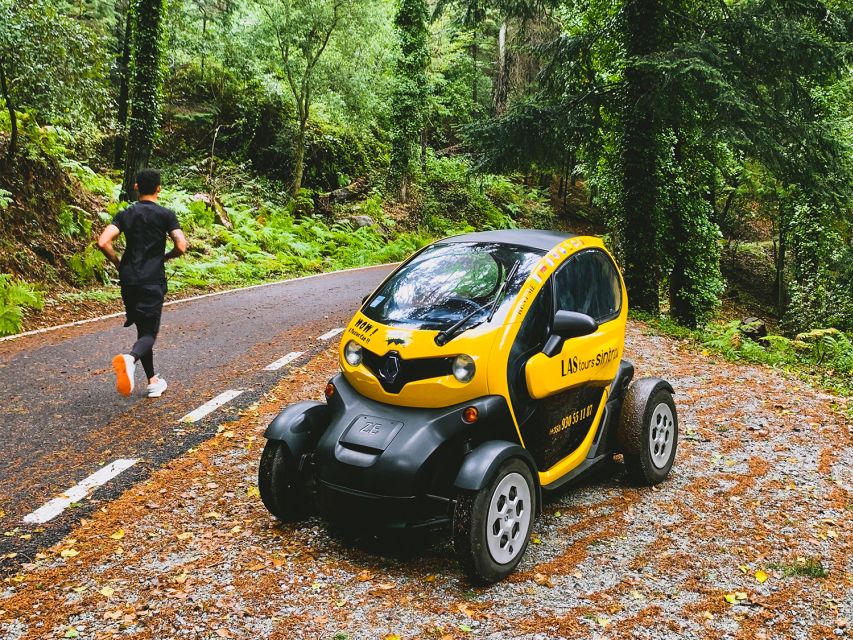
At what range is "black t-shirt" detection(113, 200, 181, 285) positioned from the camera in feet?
21.5

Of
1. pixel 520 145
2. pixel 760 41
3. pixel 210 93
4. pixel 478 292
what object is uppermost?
pixel 210 93

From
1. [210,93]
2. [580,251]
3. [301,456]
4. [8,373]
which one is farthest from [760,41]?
[210,93]

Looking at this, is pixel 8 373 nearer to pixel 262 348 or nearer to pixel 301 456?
pixel 262 348

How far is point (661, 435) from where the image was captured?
5.54 m

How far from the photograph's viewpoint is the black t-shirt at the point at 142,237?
654 centimetres

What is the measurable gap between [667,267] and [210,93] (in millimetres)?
18308

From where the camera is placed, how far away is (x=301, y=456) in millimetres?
4363

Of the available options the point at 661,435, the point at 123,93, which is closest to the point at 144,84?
the point at 123,93

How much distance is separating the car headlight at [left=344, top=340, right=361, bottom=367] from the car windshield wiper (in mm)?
590

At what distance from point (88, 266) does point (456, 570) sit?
11307mm

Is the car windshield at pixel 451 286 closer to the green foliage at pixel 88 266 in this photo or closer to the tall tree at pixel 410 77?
the green foliage at pixel 88 266

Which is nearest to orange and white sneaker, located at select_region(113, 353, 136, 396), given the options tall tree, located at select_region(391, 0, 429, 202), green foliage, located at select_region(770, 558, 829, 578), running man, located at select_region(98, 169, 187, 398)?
running man, located at select_region(98, 169, 187, 398)

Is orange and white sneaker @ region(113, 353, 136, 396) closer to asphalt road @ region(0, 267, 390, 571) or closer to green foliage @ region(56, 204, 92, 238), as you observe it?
asphalt road @ region(0, 267, 390, 571)

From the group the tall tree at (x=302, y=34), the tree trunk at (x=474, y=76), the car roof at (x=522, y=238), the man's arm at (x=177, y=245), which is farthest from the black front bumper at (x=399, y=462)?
the tree trunk at (x=474, y=76)
